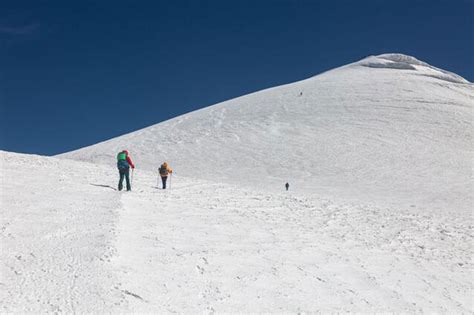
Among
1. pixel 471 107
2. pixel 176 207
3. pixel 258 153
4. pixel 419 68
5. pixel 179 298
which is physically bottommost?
pixel 179 298

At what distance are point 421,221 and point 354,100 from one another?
1747 inches

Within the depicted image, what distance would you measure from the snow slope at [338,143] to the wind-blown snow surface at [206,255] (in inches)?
421

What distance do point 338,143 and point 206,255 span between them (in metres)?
35.5

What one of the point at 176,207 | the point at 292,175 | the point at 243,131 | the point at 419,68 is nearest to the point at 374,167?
the point at 292,175

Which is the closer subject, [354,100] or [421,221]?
[421,221]

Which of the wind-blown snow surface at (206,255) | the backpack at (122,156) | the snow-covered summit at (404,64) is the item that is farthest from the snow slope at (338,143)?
the backpack at (122,156)

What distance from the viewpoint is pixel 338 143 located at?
42406mm

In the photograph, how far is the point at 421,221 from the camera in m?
15.4

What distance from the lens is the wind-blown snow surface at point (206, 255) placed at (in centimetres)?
625

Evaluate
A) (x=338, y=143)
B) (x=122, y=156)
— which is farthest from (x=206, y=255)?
(x=338, y=143)

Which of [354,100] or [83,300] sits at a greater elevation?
[354,100]

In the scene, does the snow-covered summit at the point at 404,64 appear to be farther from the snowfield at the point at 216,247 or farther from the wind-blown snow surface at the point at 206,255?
the wind-blown snow surface at the point at 206,255

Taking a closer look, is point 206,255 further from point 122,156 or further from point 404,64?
point 404,64

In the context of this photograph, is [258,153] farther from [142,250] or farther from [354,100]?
[142,250]
